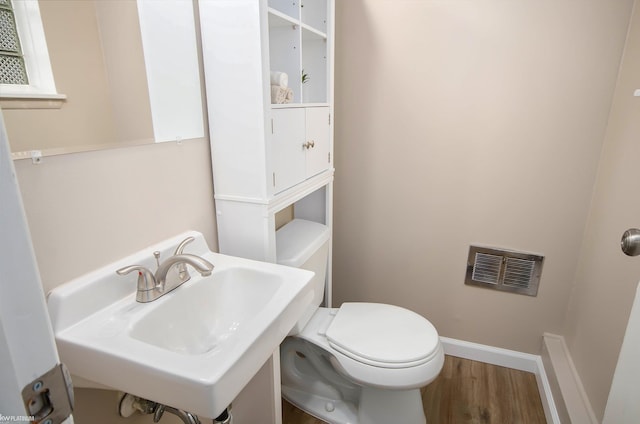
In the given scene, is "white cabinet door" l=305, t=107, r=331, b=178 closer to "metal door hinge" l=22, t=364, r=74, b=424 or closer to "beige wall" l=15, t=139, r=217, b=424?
"beige wall" l=15, t=139, r=217, b=424

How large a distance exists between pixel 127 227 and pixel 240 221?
Answer: 359 millimetres

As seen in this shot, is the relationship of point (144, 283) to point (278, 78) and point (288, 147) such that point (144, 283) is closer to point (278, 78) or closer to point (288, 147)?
point (288, 147)

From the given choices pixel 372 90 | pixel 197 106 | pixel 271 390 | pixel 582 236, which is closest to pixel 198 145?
pixel 197 106

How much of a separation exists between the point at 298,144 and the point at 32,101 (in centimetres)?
77

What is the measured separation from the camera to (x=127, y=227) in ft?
3.14

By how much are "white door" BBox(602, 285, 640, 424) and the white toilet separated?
0.59m

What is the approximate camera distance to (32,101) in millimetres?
784

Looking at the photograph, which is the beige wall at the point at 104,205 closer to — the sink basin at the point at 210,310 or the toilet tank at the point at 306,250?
the sink basin at the point at 210,310

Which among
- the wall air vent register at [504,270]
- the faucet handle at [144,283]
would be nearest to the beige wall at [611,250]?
the wall air vent register at [504,270]

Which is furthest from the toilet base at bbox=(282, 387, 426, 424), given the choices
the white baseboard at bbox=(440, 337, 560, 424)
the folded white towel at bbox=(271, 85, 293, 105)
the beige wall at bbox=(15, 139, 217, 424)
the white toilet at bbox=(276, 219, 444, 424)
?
the folded white towel at bbox=(271, 85, 293, 105)

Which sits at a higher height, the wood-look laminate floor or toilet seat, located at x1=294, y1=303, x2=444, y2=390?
toilet seat, located at x1=294, y1=303, x2=444, y2=390

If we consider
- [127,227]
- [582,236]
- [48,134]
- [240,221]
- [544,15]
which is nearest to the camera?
[48,134]

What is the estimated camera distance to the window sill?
74cm

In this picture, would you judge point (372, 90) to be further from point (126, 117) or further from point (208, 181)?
point (126, 117)
